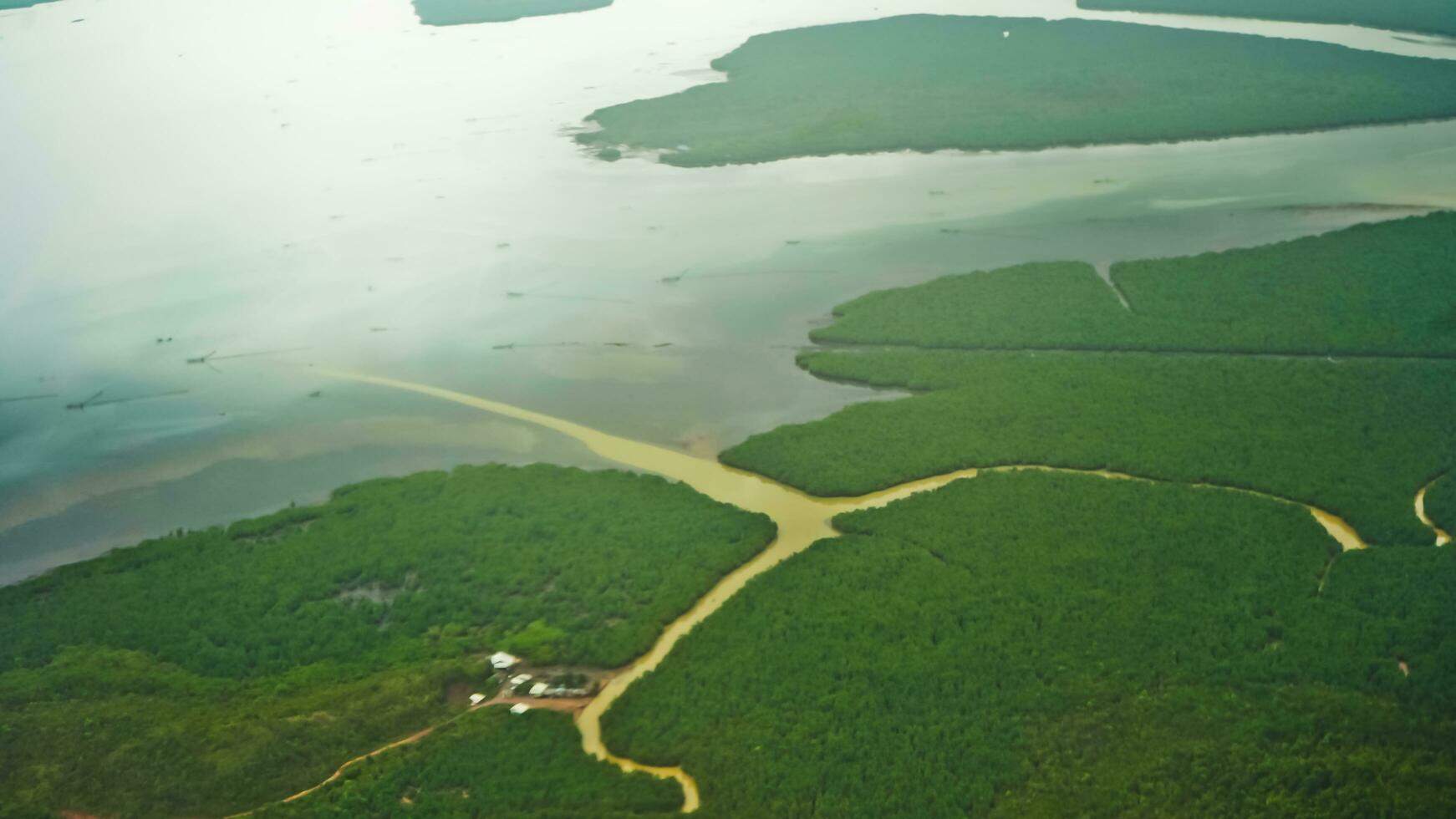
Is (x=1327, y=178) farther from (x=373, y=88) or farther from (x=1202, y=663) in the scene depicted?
(x=373, y=88)

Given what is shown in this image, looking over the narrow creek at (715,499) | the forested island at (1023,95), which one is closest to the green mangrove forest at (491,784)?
the narrow creek at (715,499)

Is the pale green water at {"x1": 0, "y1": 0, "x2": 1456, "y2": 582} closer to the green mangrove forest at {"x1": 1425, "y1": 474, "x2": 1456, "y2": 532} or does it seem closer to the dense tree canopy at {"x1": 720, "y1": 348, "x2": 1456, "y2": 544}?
the dense tree canopy at {"x1": 720, "y1": 348, "x2": 1456, "y2": 544}

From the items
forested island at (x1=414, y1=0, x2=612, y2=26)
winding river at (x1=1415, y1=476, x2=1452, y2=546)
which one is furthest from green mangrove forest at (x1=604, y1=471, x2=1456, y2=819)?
forested island at (x1=414, y1=0, x2=612, y2=26)

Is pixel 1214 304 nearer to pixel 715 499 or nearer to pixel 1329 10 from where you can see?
pixel 715 499

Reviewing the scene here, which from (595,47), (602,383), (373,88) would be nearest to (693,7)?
(595,47)

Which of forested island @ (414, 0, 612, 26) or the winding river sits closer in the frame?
the winding river

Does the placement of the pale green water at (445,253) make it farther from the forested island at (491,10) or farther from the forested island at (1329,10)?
the forested island at (491,10)
